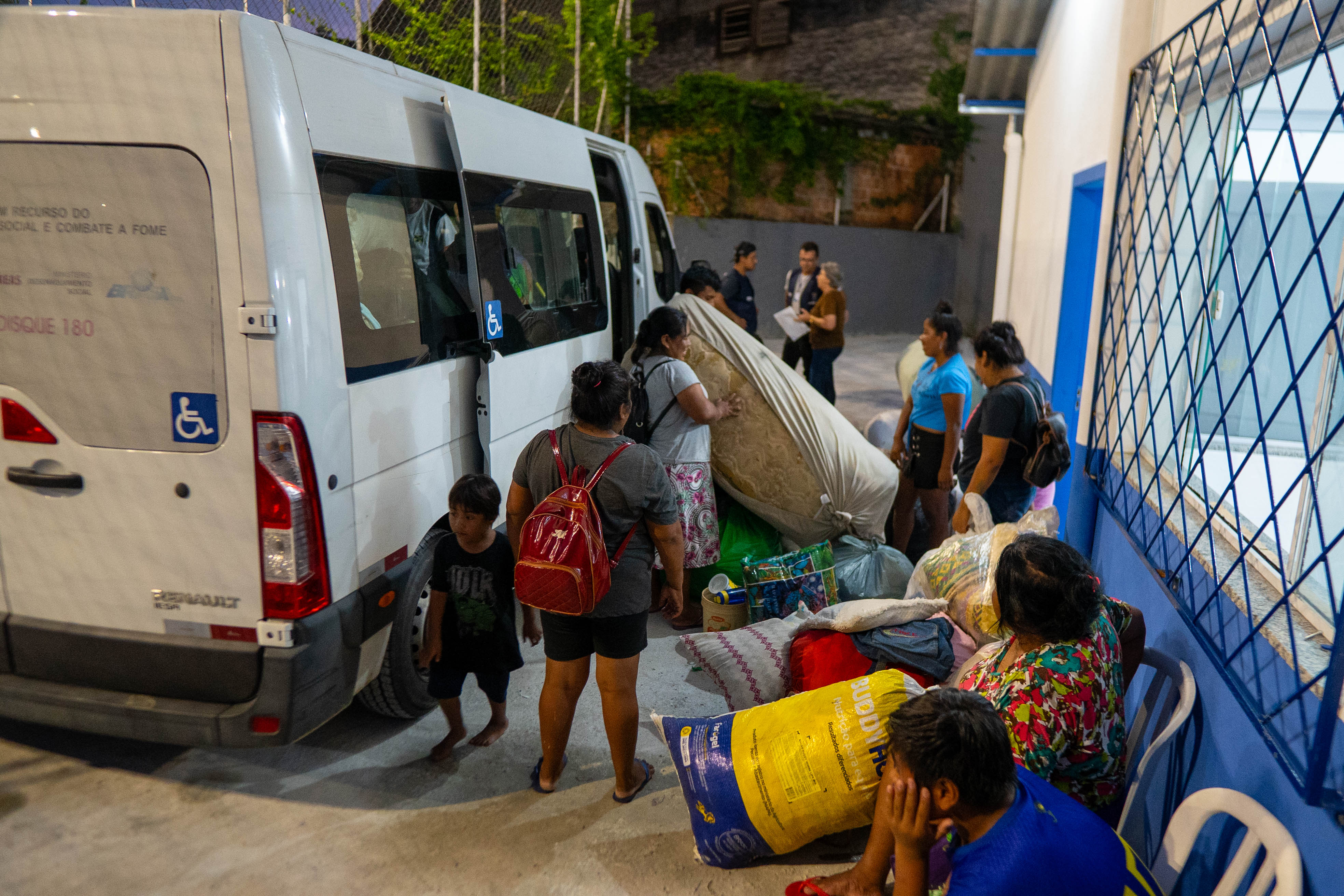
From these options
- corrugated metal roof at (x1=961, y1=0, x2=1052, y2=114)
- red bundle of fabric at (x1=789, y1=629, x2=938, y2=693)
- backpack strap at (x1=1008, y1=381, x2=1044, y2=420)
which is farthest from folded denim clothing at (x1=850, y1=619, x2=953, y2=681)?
corrugated metal roof at (x1=961, y1=0, x2=1052, y2=114)

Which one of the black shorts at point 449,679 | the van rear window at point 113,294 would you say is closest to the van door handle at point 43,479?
the van rear window at point 113,294

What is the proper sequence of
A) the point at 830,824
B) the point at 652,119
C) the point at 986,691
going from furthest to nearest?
the point at 652,119, the point at 830,824, the point at 986,691

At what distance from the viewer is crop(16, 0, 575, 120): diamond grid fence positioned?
15.7 ft

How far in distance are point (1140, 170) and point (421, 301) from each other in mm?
2788

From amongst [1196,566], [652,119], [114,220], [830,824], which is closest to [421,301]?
[114,220]

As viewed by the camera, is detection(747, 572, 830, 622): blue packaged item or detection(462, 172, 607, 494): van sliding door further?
detection(747, 572, 830, 622): blue packaged item

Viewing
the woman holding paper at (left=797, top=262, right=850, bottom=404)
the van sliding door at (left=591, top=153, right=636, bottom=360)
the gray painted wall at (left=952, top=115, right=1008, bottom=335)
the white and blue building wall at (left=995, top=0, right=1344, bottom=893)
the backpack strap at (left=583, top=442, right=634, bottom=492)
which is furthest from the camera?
the gray painted wall at (left=952, top=115, right=1008, bottom=335)

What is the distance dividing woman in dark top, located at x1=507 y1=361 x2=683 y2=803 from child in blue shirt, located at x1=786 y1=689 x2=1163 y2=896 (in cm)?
105

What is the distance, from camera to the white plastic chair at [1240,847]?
1.66m

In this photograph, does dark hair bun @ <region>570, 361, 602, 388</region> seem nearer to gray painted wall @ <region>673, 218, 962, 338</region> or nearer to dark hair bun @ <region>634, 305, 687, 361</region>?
dark hair bun @ <region>634, 305, 687, 361</region>

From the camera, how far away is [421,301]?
120 inches

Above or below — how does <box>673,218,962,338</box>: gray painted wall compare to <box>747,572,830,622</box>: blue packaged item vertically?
above

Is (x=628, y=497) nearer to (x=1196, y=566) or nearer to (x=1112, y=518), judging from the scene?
(x=1196, y=566)

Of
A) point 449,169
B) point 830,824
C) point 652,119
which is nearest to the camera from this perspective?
point 830,824
